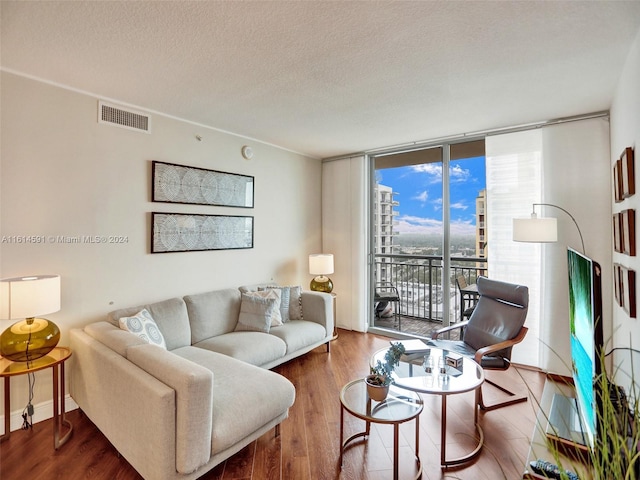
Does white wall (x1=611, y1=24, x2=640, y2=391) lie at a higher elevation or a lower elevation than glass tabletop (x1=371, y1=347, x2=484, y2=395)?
higher

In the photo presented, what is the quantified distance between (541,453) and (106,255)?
3.42 m

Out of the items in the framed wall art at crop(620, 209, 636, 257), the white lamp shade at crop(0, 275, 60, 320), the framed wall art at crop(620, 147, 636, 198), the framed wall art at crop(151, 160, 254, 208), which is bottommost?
the white lamp shade at crop(0, 275, 60, 320)

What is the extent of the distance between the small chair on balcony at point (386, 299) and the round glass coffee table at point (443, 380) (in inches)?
81.1

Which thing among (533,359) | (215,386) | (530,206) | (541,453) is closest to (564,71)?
(530,206)

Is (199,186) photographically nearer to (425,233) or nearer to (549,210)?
(425,233)

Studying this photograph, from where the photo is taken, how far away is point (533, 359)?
134 inches

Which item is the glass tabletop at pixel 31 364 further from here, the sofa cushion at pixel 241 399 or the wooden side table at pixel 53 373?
the sofa cushion at pixel 241 399

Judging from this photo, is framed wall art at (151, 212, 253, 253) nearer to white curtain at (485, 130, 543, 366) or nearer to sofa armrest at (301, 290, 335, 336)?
sofa armrest at (301, 290, 335, 336)

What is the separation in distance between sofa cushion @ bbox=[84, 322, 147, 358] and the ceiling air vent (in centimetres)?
168

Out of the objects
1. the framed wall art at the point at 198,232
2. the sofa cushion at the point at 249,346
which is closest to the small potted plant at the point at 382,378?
the sofa cushion at the point at 249,346

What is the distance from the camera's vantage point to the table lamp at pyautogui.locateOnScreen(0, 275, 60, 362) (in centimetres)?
201

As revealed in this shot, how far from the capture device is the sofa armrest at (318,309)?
3.73 meters

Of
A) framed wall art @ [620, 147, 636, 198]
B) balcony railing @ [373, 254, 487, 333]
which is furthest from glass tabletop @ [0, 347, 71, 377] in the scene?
framed wall art @ [620, 147, 636, 198]

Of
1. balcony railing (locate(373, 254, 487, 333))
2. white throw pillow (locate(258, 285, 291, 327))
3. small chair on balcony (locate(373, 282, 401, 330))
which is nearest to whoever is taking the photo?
white throw pillow (locate(258, 285, 291, 327))
